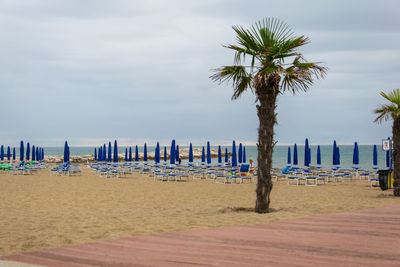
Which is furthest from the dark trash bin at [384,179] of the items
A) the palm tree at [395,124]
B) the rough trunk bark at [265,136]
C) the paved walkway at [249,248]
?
the paved walkway at [249,248]

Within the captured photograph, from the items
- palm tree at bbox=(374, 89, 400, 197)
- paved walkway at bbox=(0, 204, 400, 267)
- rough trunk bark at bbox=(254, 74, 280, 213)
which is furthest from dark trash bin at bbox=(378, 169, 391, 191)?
paved walkway at bbox=(0, 204, 400, 267)

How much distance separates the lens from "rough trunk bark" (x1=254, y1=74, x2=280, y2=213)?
801 cm

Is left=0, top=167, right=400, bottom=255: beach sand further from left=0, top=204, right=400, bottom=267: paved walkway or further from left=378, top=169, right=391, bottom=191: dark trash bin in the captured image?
left=378, top=169, right=391, bottom=191: dark trash bin

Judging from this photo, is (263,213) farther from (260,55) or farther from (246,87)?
(260,55)

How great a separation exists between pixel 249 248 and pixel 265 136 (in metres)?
3.66

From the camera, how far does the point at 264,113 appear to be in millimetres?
8094

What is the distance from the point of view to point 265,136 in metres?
8.03

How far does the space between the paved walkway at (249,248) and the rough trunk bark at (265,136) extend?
1844 mm

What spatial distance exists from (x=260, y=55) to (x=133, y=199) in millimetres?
5641

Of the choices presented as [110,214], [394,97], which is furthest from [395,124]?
[110,214]

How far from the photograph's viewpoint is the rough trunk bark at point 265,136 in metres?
8.01

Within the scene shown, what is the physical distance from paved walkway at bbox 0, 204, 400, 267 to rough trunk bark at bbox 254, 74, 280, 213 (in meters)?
1.84

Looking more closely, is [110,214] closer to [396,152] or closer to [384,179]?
[396,152]

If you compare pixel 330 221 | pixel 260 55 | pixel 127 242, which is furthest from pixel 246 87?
pixel 127 242
